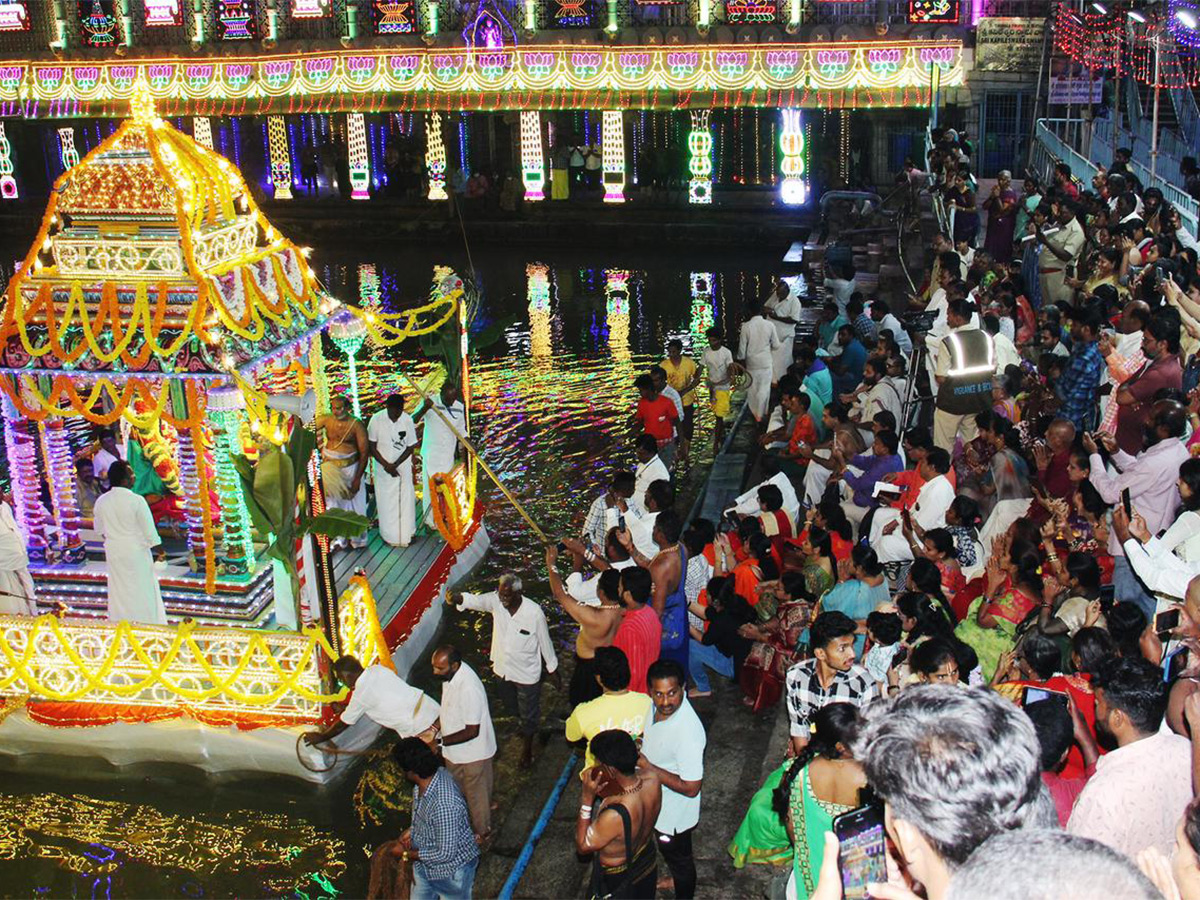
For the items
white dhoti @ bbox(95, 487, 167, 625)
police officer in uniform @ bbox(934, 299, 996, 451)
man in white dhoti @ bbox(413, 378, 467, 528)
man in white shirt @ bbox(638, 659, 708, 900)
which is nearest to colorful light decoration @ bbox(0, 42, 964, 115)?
man in white dhoti @ bbox(413, 378, 467, 528)

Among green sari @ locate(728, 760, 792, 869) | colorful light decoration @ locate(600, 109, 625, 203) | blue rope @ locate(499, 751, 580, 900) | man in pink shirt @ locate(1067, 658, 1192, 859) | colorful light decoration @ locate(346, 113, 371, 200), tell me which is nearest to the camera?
man in pink shirt @ locate(1067, 658, 1192, 859)

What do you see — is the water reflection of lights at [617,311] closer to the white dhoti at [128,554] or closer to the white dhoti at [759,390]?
the white dhoti at [759,390]

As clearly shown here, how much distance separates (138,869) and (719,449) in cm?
794

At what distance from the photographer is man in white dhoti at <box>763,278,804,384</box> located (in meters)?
14.3

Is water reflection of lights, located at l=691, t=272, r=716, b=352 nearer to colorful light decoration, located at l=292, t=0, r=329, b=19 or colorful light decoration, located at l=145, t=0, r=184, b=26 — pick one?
colorful light decoration, located at l=292, t=0, r=329, b=19

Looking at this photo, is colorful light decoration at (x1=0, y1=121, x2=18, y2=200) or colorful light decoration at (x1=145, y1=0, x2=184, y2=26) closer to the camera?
colorful light decoration at (x1=145, y1=0, x2=184, y2=26)

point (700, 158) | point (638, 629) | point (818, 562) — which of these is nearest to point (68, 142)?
point (700, 158)

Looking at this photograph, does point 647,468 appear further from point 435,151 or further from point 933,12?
point 435,151

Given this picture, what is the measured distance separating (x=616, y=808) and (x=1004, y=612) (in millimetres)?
2317

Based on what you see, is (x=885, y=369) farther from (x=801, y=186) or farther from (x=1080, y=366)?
(x=801, y=186)

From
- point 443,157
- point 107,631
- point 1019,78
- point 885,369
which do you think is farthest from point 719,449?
point 443,157

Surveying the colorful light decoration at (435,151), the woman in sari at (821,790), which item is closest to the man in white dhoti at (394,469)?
the woman in sari at (821,790)

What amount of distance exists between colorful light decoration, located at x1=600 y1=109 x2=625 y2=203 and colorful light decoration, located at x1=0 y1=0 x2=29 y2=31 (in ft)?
51.6

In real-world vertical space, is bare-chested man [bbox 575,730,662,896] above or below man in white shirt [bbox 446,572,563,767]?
above
